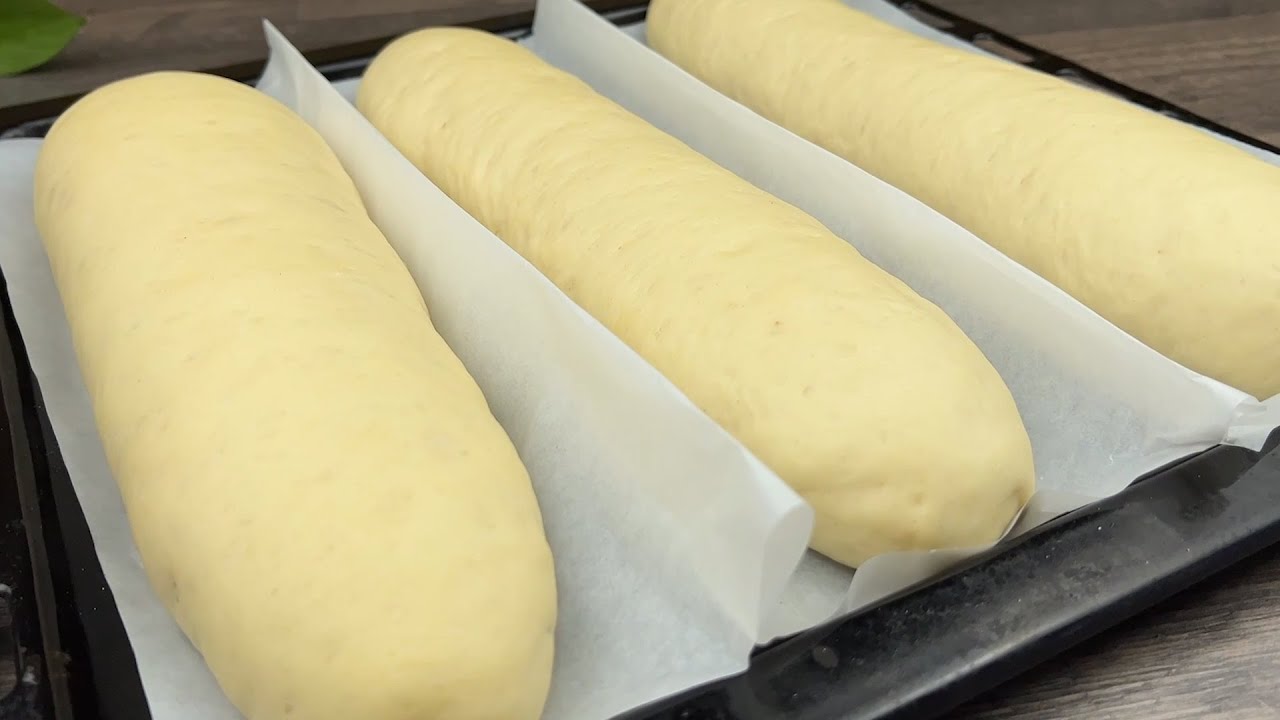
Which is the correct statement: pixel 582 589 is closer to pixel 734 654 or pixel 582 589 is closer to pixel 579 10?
pixel 734 654

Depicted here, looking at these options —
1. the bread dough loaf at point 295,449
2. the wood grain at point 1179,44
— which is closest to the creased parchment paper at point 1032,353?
the bread dough loaf at point 295,449

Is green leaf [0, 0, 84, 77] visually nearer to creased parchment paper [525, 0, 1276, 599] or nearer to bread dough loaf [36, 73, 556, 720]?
bread dough loaf [36, 73, 556, 720]

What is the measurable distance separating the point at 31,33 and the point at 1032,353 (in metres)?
1.45

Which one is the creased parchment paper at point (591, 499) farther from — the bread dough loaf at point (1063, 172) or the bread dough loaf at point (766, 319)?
the bread dough loaf at point (1063, 172)

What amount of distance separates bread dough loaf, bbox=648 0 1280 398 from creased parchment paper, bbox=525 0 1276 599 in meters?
0.10

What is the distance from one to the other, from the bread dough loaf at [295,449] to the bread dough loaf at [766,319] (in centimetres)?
17

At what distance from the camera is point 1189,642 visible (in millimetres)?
739

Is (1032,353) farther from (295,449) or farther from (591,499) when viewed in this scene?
(295,449)

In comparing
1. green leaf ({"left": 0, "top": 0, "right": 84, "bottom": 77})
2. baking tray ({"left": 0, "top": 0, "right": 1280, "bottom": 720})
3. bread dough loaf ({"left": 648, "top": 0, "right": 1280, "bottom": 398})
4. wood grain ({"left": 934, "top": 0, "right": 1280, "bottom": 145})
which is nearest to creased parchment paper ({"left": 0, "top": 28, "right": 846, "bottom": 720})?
baking tray ({"left": 0, "top": 0, "right": 1280, "bottom": 720})

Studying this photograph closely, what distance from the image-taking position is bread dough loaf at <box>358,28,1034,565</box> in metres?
0.75

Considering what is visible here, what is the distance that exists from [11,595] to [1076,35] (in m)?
1.78

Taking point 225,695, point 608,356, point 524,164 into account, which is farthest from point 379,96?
point 225,695

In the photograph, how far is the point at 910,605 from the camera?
69 cm

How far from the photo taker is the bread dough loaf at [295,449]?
61 centimetres
